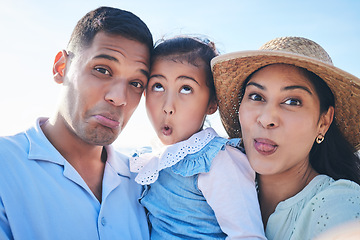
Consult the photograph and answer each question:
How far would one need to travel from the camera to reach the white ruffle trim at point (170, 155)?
8.13 feet

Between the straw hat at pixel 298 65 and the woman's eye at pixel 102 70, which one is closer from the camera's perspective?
the straw hat at pixel 298 65

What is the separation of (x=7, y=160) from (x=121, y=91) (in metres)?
1.01

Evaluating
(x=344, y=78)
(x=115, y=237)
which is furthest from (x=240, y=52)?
(x=115, y=237)

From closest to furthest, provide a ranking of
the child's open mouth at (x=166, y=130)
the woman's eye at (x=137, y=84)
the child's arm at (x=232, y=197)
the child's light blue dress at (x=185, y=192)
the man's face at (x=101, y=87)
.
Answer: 1. the child's arm at (x=232, y=197)
2. the child's light blue dress at (x=185, y=192)
3. the man's face at (x=101, y=87)
4. the child's open mouth at (x=166, y=130)
5. the woman's eye at (x=137, y=84)

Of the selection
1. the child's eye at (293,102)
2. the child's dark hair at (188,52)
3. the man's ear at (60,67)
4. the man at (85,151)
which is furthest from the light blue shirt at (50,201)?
the child's eye at (293,102)

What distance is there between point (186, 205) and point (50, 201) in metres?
1.02

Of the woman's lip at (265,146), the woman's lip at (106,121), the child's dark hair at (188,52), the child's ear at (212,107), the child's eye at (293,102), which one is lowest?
the woman's lip at (265,146)

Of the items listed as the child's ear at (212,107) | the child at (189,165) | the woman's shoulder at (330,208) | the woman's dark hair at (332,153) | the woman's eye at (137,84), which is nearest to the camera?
the woman's shoulder at (330,208)

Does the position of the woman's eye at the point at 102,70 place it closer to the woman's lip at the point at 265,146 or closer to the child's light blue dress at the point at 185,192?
the child's light blue dress at the point at 185,192

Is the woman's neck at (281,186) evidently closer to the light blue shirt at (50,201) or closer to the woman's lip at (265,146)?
the woman's lip at (265,146)

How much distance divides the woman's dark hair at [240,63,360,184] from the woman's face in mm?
128

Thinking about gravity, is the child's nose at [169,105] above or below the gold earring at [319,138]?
above

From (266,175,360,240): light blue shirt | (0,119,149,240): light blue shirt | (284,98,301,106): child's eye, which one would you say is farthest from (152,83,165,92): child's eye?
(266,175,360,240): light blue shirt

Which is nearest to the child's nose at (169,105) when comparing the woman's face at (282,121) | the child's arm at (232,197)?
the child's arm at (232,197)
